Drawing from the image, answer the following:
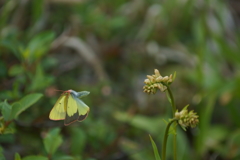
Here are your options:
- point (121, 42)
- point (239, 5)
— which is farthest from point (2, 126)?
point (239, 5)

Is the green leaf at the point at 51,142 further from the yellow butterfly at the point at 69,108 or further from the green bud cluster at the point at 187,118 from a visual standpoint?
the green bud cluster at the point at 187,118

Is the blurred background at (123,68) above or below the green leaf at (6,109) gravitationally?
above

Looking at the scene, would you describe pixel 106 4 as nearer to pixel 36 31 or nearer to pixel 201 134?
pixel 36 31

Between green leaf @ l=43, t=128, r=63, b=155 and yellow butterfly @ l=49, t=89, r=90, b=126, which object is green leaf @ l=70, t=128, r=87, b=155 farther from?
yellow butterfly @ l=49, t=89, r=90, b=126

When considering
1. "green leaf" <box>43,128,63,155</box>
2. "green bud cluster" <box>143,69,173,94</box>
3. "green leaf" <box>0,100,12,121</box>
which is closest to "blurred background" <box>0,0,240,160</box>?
"green leaf" <box>43,128,63,155</box>

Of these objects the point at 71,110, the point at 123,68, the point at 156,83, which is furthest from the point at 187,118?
the point at 123,68

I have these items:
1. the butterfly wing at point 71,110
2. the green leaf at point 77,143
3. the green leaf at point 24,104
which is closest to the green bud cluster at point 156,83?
the butterfly wing at point 71,110

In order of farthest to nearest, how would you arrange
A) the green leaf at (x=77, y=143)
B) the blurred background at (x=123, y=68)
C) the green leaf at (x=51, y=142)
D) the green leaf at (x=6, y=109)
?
the blurred background at (x=123, y=68) < the green leaf at (x=77, y=143) < the green leaf at (x=51, y=142) < the green leaf at (x=6, y=109)
